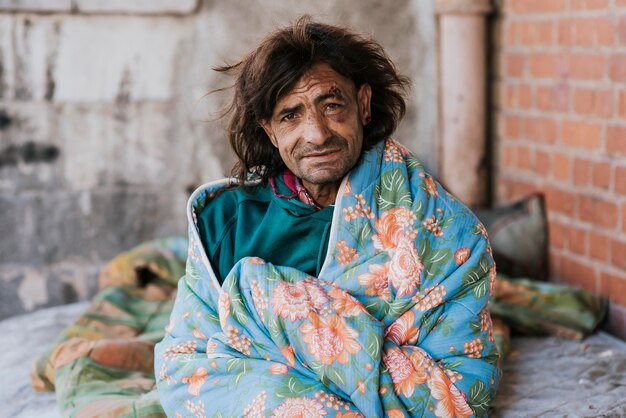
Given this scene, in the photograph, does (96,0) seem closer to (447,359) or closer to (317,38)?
(317,38)

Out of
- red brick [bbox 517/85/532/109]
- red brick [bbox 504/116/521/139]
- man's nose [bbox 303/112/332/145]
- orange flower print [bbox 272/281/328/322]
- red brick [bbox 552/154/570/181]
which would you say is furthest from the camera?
red brick [bbox 504/116/521/139]

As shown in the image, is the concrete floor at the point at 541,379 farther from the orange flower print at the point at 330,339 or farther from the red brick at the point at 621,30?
the red brick at the point at 621,30

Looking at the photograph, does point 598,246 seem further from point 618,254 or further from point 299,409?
point 299,409

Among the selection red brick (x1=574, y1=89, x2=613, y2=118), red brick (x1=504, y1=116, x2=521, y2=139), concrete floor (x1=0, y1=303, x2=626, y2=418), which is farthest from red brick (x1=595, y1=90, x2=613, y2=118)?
concrete floor (x1=0, y1=303, x2=626, y2=418)

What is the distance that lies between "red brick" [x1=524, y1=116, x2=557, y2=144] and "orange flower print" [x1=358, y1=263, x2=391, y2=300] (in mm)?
1537

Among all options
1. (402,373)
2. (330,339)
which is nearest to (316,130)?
(330,339)

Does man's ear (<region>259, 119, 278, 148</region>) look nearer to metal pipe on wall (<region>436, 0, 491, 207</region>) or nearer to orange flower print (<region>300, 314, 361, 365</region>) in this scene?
orange flower print (<region>300, 314, 361, 365</region>)

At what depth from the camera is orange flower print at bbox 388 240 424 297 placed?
217 cm

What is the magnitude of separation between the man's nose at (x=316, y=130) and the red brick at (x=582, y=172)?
1.40 metres

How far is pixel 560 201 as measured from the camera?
344 centimetres

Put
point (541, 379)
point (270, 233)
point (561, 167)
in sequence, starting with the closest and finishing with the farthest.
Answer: point (270, 233) < point (541, 379) < point (561, 167)

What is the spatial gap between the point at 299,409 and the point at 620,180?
5.35ft

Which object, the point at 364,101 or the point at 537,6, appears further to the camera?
the point at 537,6

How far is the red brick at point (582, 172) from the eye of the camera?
321cm
